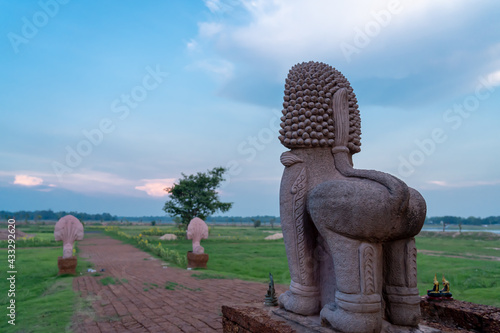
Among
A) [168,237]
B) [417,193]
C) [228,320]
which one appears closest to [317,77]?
[417,193]

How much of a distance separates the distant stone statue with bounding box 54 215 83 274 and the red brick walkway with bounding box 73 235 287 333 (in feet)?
1.68

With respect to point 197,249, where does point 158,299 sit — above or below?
below

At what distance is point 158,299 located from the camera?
5664 mm

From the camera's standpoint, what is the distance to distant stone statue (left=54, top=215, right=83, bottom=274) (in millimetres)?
8312

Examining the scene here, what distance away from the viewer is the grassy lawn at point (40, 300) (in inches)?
167

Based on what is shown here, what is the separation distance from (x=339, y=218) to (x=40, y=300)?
5526mm

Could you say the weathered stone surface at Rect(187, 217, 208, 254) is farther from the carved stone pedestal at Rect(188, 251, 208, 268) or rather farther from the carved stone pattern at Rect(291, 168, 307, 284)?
the carved stone pattern at Rect(291, 168, 307, 284)

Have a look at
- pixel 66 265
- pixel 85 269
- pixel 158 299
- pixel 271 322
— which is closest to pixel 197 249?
pixel 85 269

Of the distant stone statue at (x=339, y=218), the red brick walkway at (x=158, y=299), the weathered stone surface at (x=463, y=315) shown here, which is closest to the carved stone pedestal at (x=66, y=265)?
the red brick walkway at (x=158, y=299)

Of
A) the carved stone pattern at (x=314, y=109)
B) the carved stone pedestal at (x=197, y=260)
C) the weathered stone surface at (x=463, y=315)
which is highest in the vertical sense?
the carved stone pattern at (x=314, y=109)

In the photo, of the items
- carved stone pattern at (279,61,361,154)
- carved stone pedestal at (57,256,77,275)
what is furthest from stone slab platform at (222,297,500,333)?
carved stone pedestal at (57,256,77,275)

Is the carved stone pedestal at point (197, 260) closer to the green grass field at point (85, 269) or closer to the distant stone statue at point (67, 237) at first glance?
the green grass field at point (85, 269)

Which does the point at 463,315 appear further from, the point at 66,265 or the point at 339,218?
the point at 66,265

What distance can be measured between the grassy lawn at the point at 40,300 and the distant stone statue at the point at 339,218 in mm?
3336
